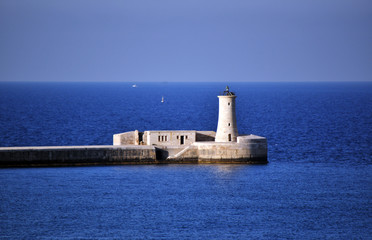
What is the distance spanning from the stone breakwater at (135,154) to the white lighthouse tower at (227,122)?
2.04 metres

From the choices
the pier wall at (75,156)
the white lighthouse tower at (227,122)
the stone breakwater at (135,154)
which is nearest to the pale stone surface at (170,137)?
the stone breakwater at (135,154)

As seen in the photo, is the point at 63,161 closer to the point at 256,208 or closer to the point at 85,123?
the point at 256,208

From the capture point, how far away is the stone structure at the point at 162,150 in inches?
2761

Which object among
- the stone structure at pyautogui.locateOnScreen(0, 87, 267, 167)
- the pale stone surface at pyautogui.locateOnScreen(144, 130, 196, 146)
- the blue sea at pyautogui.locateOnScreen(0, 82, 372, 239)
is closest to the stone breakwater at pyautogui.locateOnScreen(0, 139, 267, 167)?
the stone structure at pyautogui.locateOnScreen(0, 87, 267, 167)

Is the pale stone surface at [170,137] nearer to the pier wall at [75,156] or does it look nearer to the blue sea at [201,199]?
the pier wall at [75,156]

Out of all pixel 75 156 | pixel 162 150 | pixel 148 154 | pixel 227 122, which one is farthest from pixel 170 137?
pixel 75 156

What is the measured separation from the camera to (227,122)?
2936 inches

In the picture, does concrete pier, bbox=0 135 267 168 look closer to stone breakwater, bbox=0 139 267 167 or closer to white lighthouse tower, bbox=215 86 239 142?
stone breakwater, bbox=0 139 267 167

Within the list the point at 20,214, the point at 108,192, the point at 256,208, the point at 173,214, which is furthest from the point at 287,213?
the point at 20,214

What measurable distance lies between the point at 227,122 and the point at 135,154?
918 centimetres

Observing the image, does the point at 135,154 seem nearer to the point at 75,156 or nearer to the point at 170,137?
the point at 170,137

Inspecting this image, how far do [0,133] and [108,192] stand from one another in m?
44.4

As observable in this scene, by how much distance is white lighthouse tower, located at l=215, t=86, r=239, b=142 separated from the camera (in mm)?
74375

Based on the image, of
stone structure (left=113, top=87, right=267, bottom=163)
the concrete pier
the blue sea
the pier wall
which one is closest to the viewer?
the blue sea
